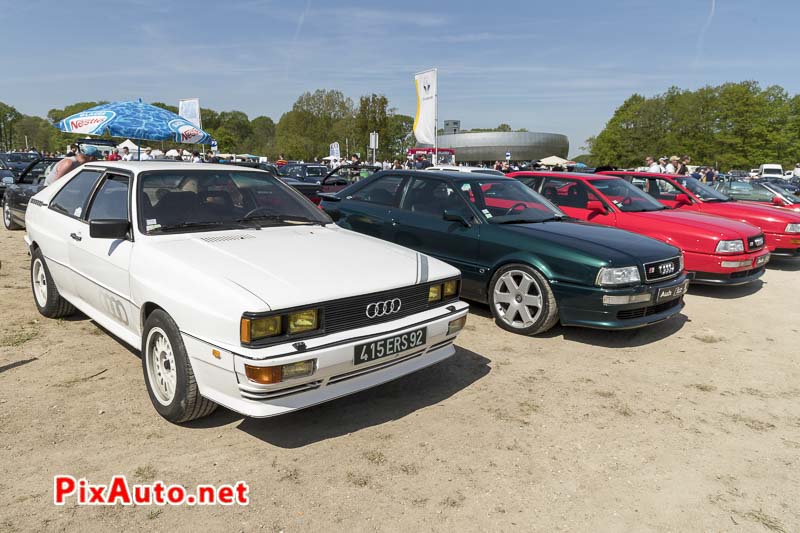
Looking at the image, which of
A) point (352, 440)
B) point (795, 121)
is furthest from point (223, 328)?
point (795, 121)

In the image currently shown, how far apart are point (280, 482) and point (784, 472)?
106 inches

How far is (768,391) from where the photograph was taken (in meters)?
4.00

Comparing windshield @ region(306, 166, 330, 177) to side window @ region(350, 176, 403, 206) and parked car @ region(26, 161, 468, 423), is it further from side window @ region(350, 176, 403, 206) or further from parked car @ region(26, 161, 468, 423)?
parked car @ region(26, 161, 468, 423)

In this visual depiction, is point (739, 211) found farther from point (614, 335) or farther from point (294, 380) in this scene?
point (294, 380)

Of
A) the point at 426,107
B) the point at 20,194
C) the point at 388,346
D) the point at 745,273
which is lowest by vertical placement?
the point at 745,273

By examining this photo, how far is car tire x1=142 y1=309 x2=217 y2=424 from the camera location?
287 cm

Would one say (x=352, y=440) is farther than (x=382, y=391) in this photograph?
No

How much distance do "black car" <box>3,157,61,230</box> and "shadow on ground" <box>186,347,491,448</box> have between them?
312 inches

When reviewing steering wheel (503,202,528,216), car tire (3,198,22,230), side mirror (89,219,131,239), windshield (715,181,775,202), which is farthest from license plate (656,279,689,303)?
car tire (3,198,22,230)

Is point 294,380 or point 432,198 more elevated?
point 432,198

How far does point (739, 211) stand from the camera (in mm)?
8836

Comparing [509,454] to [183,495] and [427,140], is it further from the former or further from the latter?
[427,140]

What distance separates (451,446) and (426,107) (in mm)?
14401

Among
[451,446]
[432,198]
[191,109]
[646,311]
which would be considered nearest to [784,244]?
[646,311]
